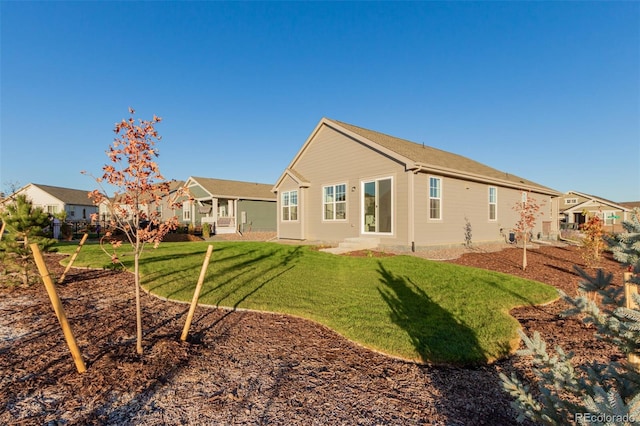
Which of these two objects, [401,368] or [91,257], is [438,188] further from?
[91,257]

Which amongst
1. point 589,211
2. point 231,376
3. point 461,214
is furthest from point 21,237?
point 589,211

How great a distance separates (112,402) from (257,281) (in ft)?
14.9

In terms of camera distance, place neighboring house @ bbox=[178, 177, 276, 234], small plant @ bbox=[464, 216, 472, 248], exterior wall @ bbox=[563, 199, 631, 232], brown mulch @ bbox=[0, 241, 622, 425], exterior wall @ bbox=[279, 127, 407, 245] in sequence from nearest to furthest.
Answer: brown mulch @ bbox=[0, 241, 622, 425]
exterior wall @ bbox=[279, 127, 407, 245]
small plant @ bbox=[464, 216, 472, 248]
neighboring house @ bbox=[178, 177, 276, 234]
exterior wall @ bbox=[563, 199, 631, 232]

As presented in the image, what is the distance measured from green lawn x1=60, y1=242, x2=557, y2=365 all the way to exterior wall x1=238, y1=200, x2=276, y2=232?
15.5m

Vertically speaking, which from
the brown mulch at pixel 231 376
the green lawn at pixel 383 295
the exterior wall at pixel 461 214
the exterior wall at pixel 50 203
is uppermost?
the exterior wall at pixel 50 203

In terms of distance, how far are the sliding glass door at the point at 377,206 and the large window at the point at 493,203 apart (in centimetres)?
646

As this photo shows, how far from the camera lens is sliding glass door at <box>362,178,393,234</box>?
12.2 meters

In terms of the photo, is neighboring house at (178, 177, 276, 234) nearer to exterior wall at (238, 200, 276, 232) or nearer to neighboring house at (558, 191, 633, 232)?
exterior wall at (238, 200, 276, 232)

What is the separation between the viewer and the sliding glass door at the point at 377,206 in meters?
12.2

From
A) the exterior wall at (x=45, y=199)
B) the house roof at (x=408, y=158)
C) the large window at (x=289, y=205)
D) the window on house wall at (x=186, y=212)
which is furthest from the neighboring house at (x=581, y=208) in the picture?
the exterior wall at (x=45, y=199)

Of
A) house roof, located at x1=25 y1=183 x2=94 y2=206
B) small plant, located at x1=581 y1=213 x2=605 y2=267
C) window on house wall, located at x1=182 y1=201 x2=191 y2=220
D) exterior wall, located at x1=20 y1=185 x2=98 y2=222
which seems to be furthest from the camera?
house roof, located at x1=25 y1=183 x2=94 y2=206

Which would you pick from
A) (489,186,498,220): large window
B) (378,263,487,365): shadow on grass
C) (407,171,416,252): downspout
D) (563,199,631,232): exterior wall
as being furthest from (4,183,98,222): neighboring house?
(563,199,631,232): exterior wall

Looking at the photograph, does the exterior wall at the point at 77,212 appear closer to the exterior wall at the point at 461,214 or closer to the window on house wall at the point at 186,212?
the window on house wall at the point at 186,212

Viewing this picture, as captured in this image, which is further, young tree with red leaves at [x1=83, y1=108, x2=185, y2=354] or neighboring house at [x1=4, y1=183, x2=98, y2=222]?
neighboring house at [x1=4, y1=183, x2=98, y2=222]
